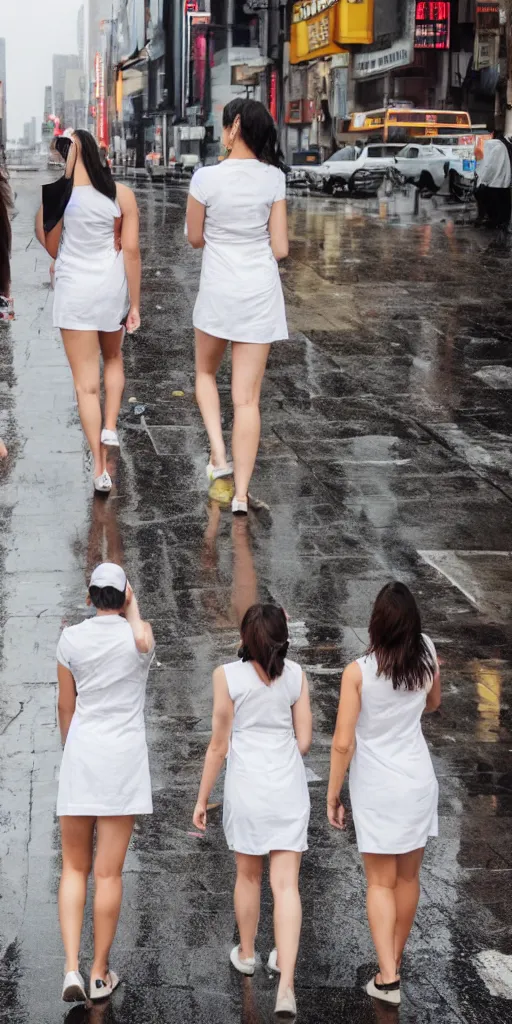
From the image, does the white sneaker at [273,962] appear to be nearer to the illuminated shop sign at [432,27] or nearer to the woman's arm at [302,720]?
the woman's arm at [302,720]

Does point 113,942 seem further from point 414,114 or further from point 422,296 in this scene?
point 414,114

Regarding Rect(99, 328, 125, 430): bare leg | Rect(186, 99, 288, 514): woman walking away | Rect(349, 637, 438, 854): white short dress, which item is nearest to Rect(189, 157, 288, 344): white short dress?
Rect(186, 99, 288, 514): woman walking away

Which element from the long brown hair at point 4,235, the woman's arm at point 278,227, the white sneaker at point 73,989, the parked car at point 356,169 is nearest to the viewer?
the white sneaker at point 73,989

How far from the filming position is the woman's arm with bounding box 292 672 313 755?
4.01 metres

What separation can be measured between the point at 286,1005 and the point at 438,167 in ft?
101

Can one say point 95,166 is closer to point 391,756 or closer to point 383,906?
point 391,756

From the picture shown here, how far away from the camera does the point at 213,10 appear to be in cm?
8362

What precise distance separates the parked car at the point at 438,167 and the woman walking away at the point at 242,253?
22980 mm

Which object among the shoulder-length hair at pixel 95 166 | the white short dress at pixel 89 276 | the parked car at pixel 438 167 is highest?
the parked car at pixel 438 167

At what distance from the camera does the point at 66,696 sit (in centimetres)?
398

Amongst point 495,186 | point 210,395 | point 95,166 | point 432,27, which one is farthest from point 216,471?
point 432,27

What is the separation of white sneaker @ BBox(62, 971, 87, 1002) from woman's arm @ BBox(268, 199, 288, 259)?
4.52 meters

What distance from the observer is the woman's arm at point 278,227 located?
739 centimetres

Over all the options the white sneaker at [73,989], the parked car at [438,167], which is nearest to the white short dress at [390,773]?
the white sneaker at [73,989]
